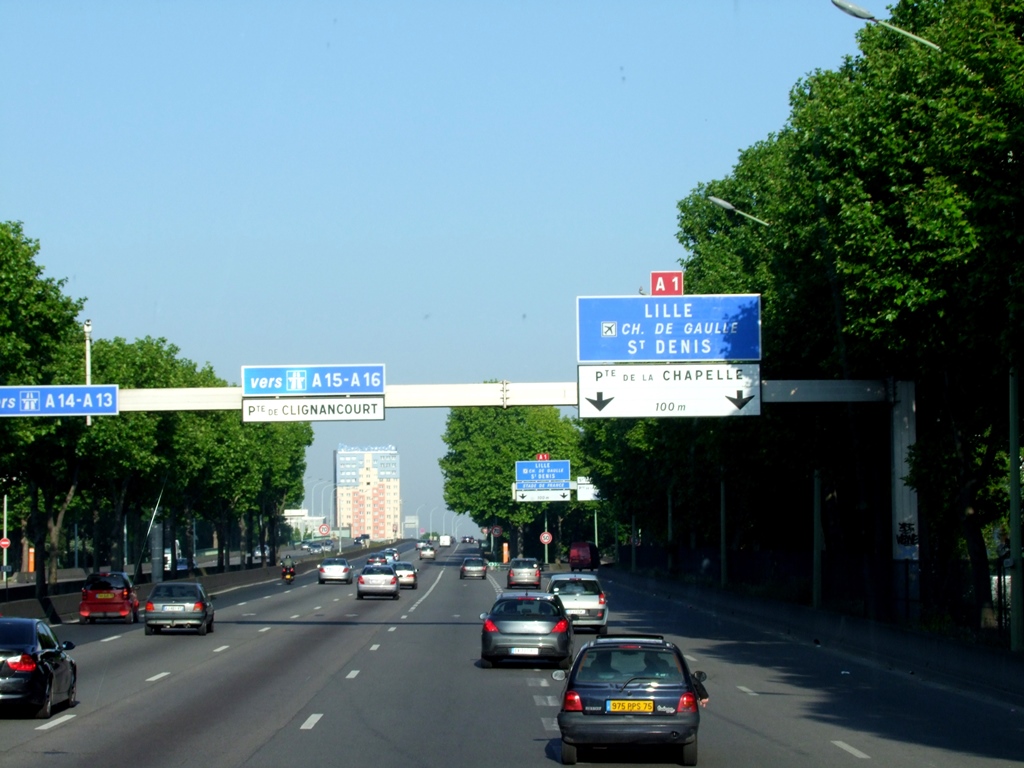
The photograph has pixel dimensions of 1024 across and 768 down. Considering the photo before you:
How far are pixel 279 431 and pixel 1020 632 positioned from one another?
3891 inches

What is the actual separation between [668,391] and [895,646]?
6.84 m

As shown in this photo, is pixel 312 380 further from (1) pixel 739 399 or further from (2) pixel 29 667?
(2) pixel 29 667

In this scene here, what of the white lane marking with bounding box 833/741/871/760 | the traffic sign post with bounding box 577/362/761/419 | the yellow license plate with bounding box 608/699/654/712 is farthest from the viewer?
the traffic sign post with bounding box 577/362/761/419

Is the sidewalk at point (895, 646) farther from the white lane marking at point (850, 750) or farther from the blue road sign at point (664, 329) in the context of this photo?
A: the blue road sign at point (664, 329)

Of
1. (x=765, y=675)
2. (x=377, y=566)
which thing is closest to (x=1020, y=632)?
(x=765, y=675)

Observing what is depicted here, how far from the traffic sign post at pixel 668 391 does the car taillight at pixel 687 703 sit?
14.5 metres

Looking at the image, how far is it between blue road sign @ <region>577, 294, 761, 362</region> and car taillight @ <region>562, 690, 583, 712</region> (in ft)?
49.4

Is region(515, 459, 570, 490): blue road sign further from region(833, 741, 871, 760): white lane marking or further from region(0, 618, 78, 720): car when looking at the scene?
region(833, 741, 871, 760): white lane marking

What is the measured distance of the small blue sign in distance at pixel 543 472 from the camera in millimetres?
92875

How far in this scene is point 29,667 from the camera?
1717 centimetres

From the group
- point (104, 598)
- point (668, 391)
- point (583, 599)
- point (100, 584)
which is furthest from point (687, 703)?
point (100, 584)

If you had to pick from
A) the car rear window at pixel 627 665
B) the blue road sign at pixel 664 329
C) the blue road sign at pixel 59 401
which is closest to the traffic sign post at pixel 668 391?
the blue road sign at pixel 664 329

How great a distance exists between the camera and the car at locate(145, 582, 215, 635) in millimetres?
36625

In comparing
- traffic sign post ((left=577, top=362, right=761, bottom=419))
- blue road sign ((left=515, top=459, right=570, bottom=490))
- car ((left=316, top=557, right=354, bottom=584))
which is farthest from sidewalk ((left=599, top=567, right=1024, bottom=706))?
blue road sign ((left=515, top=459, right=570, bottom=490))
